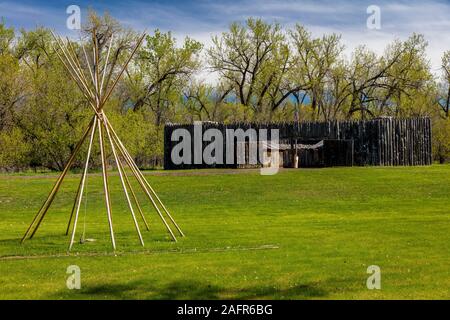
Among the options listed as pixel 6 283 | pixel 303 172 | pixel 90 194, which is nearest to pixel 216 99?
pixel 303 172

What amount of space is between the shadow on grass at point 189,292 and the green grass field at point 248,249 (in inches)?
0.5

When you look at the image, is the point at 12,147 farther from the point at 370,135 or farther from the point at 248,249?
the point at 248,249

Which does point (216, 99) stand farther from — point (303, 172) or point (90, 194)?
point (90, 194)

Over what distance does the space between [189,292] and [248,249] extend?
351 centimetres

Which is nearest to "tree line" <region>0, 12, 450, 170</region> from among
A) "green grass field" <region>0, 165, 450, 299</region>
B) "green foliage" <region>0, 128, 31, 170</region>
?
"green foliage" <region>0, 128, 31, 170</region>

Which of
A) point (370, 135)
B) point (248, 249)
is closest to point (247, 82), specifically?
point (370, 135)

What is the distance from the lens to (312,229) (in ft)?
47.3

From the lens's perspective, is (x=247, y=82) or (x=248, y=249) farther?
(x=247, y=82)

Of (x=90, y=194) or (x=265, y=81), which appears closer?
(x=90, y=194)

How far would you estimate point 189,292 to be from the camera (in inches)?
320

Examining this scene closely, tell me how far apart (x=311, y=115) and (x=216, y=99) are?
10773 millimetres

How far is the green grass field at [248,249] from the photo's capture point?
8320mm

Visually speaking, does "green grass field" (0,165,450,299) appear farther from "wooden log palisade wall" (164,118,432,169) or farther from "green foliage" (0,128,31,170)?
"wooden log palisade wall" (164,118,432,169)

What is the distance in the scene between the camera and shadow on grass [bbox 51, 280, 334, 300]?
25.8 ft
